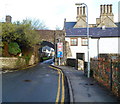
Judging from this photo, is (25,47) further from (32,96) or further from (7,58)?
(32,96)

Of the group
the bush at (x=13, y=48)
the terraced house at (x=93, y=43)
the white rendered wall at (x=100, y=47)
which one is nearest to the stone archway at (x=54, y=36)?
the terraced house at (x=93, y=43)

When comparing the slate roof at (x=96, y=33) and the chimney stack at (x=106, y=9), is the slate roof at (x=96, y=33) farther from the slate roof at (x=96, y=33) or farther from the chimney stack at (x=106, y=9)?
the chimney stack at (x=106, y=9)

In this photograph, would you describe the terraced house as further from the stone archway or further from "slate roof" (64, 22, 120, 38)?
the stone archway

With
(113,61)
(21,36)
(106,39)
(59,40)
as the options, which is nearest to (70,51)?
(59,40)

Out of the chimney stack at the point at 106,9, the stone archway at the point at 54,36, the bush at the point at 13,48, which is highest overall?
the chimney stack at the point at 106,9

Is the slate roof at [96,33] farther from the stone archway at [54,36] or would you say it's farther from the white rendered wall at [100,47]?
the stone archway at [54,36]

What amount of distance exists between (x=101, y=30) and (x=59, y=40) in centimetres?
1145

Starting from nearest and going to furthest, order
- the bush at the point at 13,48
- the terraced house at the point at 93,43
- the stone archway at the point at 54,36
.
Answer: the bush at the point at 13,48 < the stone archway at the point at 54,36 < the terraced house at the point at 93,43

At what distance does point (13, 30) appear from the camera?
22.5 metres

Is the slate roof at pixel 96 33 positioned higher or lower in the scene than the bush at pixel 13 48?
higher

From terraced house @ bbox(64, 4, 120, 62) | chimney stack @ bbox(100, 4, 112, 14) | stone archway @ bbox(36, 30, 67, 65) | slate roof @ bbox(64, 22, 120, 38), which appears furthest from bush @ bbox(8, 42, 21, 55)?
chimney stack @ bbox(100, 4, 112, 14)

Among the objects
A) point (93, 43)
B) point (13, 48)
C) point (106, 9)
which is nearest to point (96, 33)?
point (93, 43)

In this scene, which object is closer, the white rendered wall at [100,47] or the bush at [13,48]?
the bush at [13,48]

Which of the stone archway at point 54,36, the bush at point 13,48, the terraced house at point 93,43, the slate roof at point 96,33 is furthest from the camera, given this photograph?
the slate roof at point 96,33
